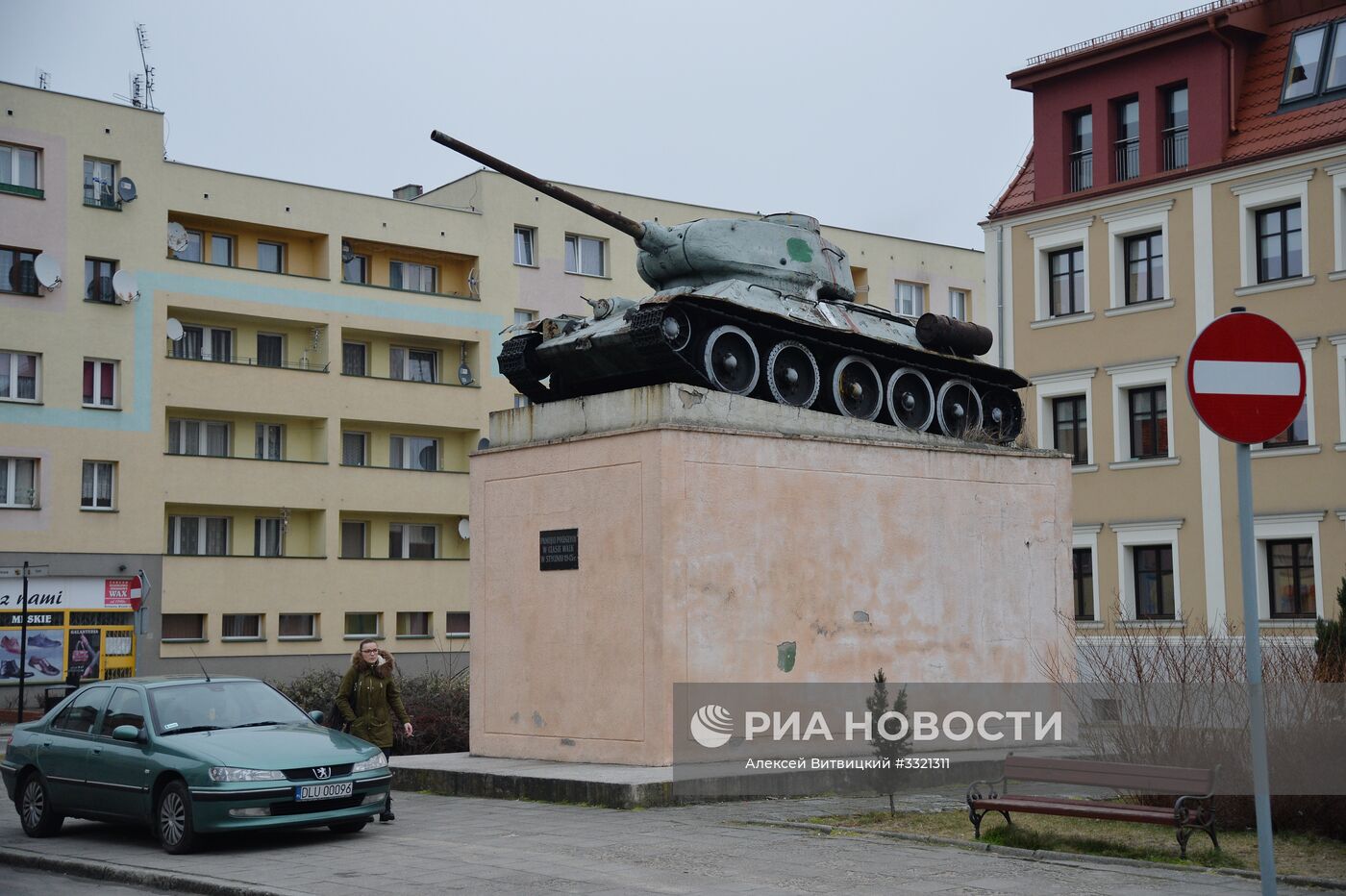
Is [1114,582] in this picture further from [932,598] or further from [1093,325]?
[932,598]

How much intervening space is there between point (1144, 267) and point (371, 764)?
2318 centimetres

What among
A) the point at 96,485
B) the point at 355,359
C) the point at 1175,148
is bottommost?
the point at 96,485

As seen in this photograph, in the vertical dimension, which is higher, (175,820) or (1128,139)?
(1128,139)

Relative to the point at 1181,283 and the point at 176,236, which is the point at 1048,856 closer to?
the point at 1181,283

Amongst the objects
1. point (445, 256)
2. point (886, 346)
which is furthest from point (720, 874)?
point (445, 256)

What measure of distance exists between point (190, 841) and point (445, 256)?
119ft

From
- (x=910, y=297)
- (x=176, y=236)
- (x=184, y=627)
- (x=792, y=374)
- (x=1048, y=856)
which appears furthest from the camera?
(x=910, y=297)

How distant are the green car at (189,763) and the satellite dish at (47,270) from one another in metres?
26.9

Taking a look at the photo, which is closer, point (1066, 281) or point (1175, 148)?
point (1175, 148)

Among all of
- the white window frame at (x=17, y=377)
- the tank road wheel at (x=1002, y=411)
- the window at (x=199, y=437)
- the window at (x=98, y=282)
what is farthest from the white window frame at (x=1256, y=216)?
the white window frame at (x=17, y=377)

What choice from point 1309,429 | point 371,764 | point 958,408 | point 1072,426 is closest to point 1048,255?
point 1072,426

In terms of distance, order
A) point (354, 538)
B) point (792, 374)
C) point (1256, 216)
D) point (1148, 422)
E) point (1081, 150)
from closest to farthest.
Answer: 1. point (792, 374)
2. point (1256, 216)
3. point (1148, 422)
4. point (1081, 150)
5. point (354, 538)

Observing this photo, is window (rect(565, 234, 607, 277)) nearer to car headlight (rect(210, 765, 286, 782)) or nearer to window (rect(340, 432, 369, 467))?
window (rect(340, 432, 369, 467))

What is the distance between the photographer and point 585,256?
49.0m
